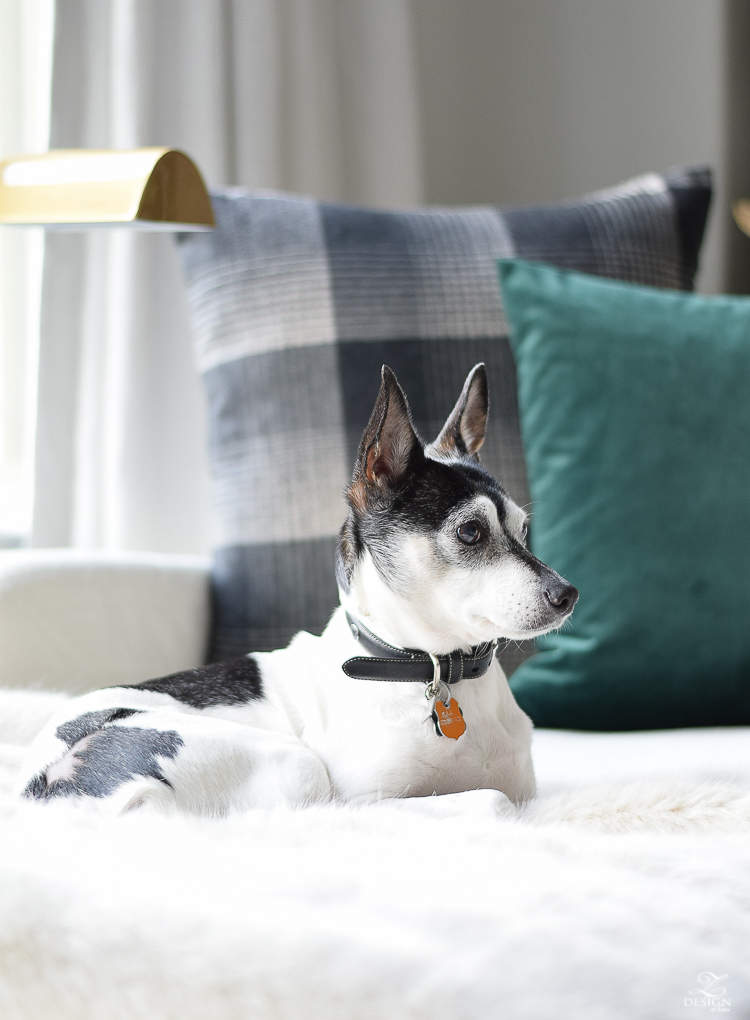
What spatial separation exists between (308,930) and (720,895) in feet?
0.90

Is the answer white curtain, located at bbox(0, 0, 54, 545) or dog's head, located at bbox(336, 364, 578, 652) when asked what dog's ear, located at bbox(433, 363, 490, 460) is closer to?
dog's head, located at bbox(336, 364, 578, 652)

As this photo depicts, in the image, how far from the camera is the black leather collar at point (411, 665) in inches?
33.5

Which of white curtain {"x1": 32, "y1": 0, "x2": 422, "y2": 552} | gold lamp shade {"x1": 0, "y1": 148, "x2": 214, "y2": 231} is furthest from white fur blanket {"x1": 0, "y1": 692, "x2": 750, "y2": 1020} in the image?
white curtain {"x1": 32, "y1": 0, "x2": 422, "y2": 552}

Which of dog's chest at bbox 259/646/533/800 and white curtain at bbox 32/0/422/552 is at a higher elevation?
white curtain at bbox 32/0/422/552

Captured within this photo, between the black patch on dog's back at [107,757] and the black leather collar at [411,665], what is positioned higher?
the black leather collar at [411,665]

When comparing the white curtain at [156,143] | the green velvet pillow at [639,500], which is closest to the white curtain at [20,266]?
the white curtain at [156,143]

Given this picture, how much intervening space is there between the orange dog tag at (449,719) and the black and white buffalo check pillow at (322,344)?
449mm

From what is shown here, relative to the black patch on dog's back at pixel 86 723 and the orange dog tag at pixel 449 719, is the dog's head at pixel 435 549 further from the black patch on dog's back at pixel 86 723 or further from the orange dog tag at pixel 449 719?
the black patch on dog's back at pixel 86 723

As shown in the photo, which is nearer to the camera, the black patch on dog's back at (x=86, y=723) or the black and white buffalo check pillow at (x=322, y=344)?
the black patch on dog's back at (x=86, y=723)

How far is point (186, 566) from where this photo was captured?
136 cm

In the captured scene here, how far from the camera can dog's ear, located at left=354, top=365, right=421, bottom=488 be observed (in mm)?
758

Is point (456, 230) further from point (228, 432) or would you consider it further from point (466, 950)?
point (466, 950)

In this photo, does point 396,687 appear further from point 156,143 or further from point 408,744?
point 156,143

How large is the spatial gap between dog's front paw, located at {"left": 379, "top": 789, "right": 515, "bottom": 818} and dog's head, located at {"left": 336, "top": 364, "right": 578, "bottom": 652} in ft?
0.47
